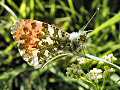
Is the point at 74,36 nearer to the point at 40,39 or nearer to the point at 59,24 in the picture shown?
the point at 40,39

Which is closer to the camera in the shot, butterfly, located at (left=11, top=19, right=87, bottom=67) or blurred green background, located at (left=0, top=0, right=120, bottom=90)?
butterfly, located at (left=11, top=19, right=87, bottom=67)

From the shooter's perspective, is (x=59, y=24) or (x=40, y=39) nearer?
(x=40, y=39)

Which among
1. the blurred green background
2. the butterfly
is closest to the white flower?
the butterfly

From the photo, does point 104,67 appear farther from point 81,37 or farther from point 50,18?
point 50,18

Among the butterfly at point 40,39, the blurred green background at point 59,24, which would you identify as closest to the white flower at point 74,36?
the butterfly at point 40,39

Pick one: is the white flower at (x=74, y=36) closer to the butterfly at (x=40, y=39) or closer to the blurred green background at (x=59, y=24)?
the butterfly at (x=40, y=39)

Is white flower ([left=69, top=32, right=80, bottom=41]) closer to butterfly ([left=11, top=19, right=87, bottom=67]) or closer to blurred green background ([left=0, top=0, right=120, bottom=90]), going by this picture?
butterfly ([left=11, top=19, right=87, bottom=67])

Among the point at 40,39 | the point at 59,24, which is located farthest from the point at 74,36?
the point at 59,24

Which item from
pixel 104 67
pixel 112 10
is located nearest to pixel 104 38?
pixel 112 10

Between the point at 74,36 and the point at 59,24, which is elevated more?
the point at 59,24
